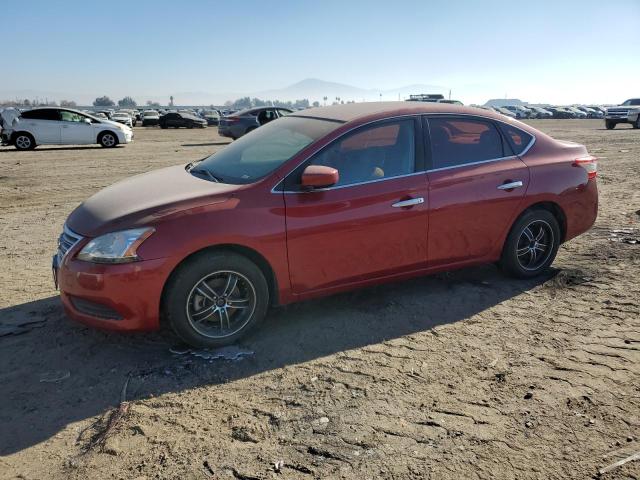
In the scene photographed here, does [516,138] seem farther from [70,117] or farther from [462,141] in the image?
[70,117]

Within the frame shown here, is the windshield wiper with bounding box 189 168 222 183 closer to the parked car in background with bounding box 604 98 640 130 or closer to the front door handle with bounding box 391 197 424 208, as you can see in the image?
the front door handle with bounding box 391 197 424 208

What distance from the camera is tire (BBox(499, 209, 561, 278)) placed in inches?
192

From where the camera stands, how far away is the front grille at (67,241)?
12.0 feet

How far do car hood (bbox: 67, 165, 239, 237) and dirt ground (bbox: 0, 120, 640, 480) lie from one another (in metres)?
0.92

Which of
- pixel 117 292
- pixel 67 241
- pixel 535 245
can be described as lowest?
pixel 535 245

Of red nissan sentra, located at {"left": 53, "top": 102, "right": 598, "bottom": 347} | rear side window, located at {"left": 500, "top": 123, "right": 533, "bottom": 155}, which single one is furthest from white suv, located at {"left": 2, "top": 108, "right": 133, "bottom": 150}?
rear side window, located at {"left": 500, "top": 123, "right": 533, "bottom": 155}

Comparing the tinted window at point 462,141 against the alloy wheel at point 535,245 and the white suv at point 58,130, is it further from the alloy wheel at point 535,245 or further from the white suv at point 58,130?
the white suv at point 58,130

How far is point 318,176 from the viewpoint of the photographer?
3.77 m

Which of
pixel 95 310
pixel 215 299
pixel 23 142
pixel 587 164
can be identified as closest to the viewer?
pixel 95 310

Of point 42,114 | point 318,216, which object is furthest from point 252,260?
point 42,114

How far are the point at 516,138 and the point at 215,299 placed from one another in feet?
10.7

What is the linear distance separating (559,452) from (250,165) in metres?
2.97

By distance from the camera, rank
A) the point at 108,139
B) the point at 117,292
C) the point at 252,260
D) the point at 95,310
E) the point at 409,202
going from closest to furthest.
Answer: the point at 117,292, the point at 95,310, the point at 252,260, the point at 409,202, the point at 108,139

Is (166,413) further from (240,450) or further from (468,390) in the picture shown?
(468,390)
